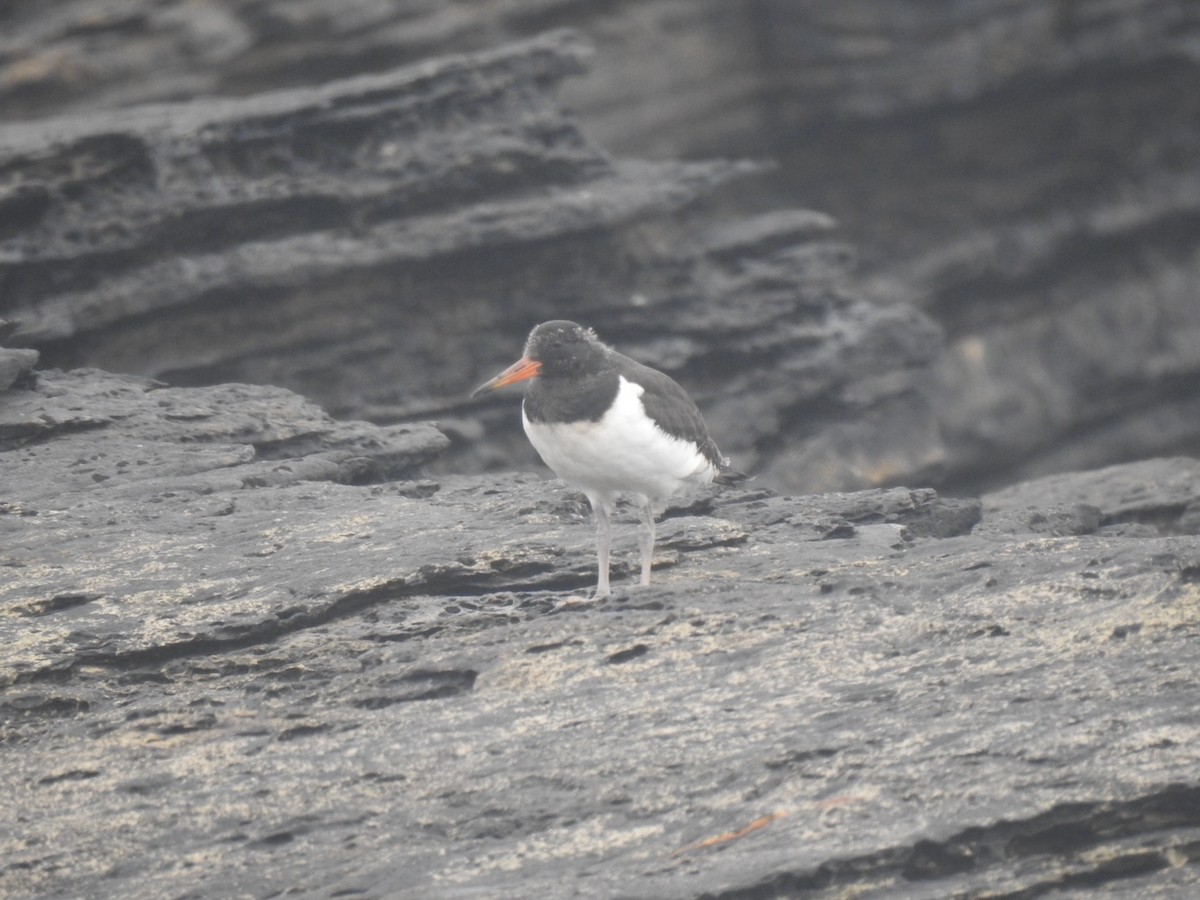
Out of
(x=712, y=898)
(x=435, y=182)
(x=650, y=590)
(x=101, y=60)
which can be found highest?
(x=101, y=60)

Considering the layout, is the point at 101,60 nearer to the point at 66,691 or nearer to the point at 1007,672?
the point at 66,691

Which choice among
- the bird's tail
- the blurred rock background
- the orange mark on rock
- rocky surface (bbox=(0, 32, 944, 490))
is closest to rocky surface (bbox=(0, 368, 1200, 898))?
the orange mark on rock

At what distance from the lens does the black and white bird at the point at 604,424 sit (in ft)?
26.4

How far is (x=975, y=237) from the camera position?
2027 centimetres

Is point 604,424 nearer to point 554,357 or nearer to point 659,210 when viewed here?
point 554,357

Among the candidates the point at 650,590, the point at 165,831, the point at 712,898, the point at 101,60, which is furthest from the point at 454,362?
the point at 712,898

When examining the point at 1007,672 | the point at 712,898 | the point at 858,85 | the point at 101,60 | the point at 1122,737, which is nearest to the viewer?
the point at 712,898

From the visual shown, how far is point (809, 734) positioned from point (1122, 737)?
130cm

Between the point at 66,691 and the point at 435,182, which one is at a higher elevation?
Answer: the point at 435,182

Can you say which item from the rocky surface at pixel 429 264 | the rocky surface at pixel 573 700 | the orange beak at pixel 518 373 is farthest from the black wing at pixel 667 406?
the rocky surface at pixel 429 264

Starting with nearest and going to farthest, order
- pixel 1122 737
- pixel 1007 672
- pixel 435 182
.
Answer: pixel 1122 737, pixel 1007 672, pixel 435 182

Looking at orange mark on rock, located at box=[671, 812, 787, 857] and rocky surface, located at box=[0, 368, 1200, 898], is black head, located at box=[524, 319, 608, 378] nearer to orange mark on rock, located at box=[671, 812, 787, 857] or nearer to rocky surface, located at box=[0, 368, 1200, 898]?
rocky surface, located at box=[0, 368, 1200, 898]

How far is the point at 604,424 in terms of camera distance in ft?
26.3

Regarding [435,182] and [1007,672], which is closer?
[1007,672]
